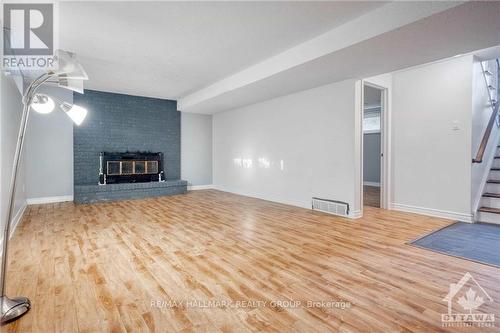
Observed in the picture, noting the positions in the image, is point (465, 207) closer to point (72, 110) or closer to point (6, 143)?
point (72, 110)

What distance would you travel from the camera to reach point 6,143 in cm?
330

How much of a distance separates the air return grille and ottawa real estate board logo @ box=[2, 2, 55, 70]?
4.25 metres

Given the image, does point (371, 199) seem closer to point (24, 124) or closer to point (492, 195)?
point (492, 195)

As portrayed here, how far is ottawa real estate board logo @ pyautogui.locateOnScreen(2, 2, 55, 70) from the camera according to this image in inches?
104

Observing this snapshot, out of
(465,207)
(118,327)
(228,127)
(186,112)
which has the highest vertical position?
(186,112)

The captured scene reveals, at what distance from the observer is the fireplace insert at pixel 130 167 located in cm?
622

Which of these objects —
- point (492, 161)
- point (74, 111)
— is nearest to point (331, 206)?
point (492, 161)

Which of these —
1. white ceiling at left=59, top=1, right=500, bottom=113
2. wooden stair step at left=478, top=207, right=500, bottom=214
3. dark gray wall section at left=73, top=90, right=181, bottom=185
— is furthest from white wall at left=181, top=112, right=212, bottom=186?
wooden stair step at left=478, top=207, right=500, bottom=214

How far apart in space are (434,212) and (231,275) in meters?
4.03

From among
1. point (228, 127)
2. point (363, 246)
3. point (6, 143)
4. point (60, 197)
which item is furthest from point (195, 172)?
point (363, 246)

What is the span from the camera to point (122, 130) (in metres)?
6.60

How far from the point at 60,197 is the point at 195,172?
A: 3.39m

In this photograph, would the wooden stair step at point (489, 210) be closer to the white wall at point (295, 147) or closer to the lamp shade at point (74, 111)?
the white wall at point (295, 147)

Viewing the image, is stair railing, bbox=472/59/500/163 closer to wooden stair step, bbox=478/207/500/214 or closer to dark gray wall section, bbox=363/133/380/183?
wooden stair step, bbox=478/207/500/214
